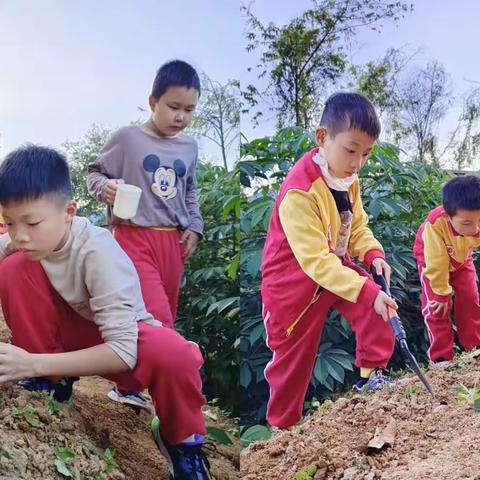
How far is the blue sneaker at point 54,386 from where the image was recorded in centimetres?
138

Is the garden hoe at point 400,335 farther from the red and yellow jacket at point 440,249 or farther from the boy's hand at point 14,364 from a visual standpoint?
the boy's hand at point 14,364

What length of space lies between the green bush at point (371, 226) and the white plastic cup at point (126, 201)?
1.17 ft

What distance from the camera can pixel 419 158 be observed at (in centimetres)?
170

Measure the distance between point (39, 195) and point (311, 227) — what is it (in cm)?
63

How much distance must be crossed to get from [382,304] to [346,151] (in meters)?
0.38

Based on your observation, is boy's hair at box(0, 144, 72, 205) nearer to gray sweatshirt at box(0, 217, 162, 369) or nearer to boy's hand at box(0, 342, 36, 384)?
gray sweatshirt at box(0, 217, 162, 369)

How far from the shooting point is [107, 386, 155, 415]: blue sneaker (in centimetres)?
148

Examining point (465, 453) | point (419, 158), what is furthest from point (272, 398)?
point (419, 158)

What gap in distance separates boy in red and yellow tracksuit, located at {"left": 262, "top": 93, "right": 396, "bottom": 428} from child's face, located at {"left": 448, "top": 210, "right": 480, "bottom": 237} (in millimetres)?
225

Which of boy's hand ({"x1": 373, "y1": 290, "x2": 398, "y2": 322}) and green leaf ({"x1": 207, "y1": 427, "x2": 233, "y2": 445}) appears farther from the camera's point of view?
green leaf ({"x1": 207, "y1": 427, "x2": 233, "y2": 445})

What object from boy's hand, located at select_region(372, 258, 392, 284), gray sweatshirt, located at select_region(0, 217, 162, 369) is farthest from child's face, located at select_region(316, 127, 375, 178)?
gray sweatshirt, located at select_region(0, 217, 162, 369)

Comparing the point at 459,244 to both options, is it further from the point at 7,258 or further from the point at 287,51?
the point at 7,258

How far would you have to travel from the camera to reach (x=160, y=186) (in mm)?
1481

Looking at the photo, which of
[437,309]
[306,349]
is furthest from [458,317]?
[306,349]
